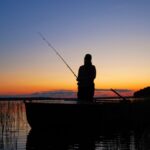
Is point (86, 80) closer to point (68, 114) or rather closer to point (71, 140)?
point (68, 114)

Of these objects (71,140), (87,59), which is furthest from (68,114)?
(71,140)

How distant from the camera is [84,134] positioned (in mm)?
13203

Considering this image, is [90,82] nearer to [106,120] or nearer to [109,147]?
[106,120]

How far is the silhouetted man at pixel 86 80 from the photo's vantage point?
14.6 m

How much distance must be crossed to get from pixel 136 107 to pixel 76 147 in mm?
6267

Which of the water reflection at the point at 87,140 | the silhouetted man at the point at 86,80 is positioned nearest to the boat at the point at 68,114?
the water reflection at the point at 87,140

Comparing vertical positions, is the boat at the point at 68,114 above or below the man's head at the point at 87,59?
below

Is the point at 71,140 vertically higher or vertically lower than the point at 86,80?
lower

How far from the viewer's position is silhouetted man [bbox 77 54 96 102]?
14.6 m

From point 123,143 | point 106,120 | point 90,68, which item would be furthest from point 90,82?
point 123,143

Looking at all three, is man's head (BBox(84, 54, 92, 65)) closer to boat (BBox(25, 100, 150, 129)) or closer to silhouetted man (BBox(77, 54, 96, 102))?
silhouetted man (BBox(77, 54, 96, 102))

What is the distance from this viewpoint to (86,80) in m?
14.7

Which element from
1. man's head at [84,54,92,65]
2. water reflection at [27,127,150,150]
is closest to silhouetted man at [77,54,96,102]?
man's head at [84,54,92,65]

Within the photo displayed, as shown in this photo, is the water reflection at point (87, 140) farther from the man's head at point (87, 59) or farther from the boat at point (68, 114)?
the man's head at point (87, 59)
